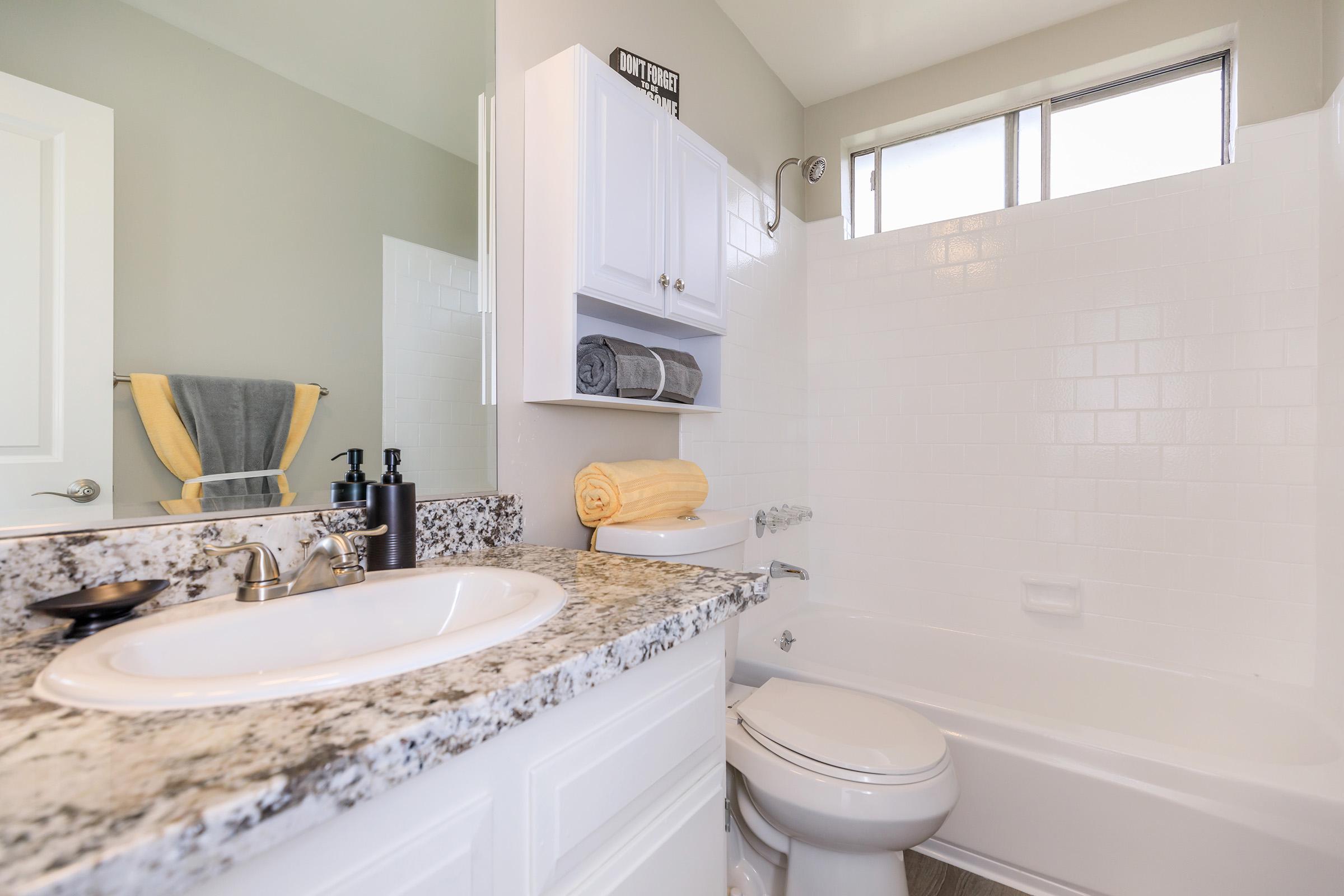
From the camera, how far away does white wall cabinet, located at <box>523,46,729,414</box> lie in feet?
4.35

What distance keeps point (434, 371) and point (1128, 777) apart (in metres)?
1.80

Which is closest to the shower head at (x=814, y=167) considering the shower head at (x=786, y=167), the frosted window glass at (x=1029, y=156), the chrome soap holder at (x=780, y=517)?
the shower head at (x=786, y=167)

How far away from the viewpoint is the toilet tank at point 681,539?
4.71 ft

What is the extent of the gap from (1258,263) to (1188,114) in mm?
637

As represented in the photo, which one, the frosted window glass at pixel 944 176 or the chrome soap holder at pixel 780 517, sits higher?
the frosted window glass at pixel 944 176

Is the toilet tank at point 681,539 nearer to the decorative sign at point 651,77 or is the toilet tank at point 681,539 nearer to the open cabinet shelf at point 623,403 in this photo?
the open cabinet shelf at point 623,403

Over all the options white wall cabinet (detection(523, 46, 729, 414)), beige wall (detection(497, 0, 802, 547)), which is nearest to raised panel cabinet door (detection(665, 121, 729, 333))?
white wall cabinet (detection(523, 46, 729, 414))

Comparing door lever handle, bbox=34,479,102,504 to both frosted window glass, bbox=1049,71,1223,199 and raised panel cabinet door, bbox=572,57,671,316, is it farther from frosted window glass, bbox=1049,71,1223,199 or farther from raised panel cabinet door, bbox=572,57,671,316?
frosted window glass, bbox=1049,71,1223,199

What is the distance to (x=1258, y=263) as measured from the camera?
78.0 inches

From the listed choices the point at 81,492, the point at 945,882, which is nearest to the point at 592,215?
the point at 81,492

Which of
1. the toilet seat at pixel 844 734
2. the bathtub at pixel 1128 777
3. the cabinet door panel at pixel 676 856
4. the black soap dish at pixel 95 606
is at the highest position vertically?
the black soap dish at pixel 95 606

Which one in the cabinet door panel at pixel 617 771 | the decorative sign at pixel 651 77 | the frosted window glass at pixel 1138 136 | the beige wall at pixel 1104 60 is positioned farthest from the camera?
the frosted window glass at pixel 1138 136

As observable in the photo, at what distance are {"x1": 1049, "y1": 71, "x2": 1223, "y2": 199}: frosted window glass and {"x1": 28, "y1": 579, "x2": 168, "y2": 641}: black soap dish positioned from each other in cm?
291

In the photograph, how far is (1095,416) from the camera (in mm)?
2211
